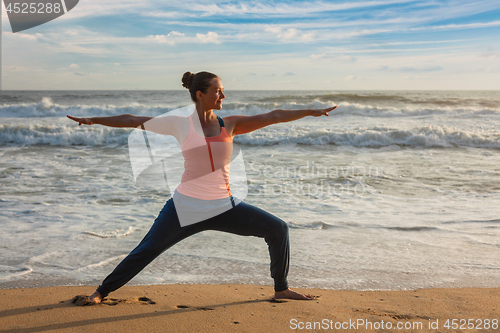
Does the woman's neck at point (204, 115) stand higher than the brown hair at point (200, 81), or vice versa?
the brown hair at point (200, 81)

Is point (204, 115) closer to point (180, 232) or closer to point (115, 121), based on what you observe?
point (115, 121)

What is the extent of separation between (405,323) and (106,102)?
1368 inches

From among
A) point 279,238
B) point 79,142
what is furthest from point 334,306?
point 79,142

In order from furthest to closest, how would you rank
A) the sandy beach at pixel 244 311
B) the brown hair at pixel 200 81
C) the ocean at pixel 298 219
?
the ocean at pixel 298 219, the brown hair at pixel 200 81, the sandy beach at pixel 244 311

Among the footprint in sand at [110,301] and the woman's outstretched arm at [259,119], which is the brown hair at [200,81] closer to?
the woman's outstretched arm at [259,119]

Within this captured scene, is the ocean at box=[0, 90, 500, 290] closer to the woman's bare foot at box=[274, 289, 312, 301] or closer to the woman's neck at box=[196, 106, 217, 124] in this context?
the woman's bare foot at box=[274, 289, 312, 301]

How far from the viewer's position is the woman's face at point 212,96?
9.57 ft

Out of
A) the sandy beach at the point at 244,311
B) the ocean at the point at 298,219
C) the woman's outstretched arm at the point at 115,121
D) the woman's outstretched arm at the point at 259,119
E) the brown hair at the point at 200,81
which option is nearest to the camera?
the sandy beach at the point at 244,311

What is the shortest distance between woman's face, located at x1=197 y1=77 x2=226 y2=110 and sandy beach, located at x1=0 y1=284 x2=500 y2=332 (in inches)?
61.3

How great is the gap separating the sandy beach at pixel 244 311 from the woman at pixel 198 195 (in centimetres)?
28

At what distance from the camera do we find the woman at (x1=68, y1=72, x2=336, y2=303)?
114 inches

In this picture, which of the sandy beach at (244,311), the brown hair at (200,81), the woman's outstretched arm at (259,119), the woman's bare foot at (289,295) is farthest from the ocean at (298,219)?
the brown hair at (200,81)

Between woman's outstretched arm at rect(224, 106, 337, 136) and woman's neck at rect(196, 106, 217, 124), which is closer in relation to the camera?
woman's neck at rect(196, 106, 217, 124)

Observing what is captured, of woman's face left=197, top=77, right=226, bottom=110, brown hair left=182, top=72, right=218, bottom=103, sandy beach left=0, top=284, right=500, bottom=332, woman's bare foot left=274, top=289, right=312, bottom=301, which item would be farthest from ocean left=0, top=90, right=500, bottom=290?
brown hair left=182, top=72, right=218, bottom=103
